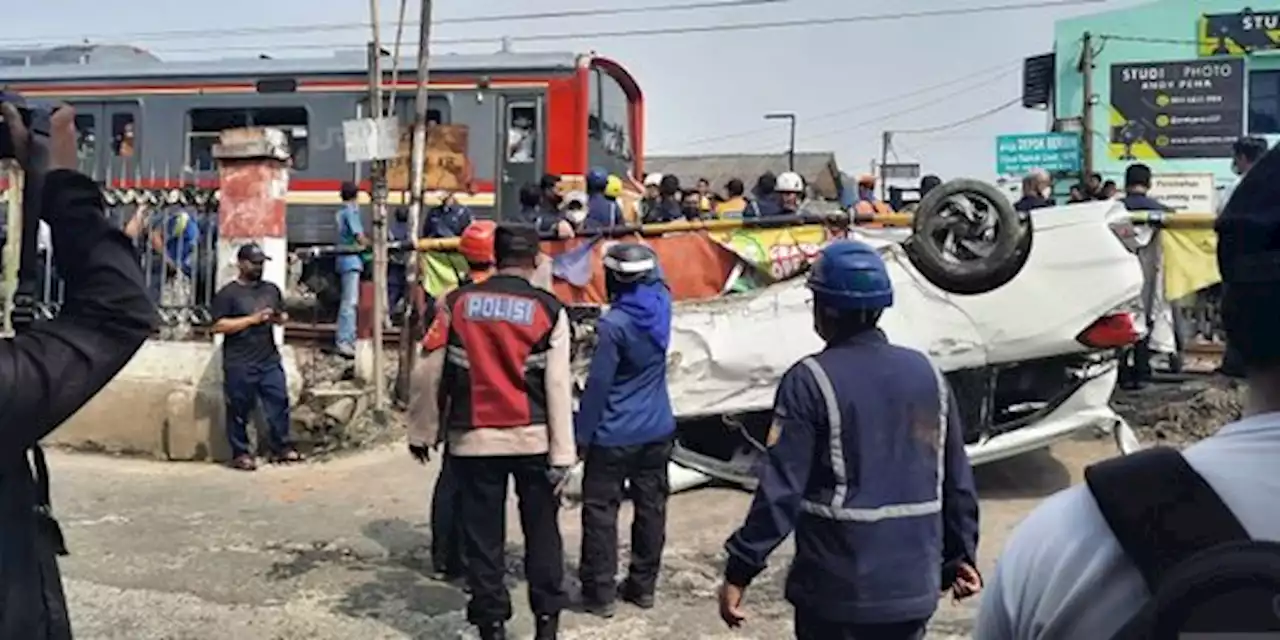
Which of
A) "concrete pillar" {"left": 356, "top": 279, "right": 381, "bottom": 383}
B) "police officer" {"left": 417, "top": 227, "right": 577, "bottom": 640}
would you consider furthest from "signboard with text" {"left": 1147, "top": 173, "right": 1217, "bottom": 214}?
"police officer" {"left": 417, "top": 227, "right": 577, "bottom": 640}

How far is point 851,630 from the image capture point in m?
3.53

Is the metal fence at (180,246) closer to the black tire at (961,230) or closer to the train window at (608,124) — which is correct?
the train window at (608,124)

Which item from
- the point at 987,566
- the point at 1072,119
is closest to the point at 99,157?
the point at 987,566

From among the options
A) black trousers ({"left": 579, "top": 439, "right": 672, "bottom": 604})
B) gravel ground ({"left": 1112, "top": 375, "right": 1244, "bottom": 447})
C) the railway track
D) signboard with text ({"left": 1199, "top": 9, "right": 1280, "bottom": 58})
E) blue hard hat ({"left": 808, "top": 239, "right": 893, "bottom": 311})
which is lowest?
black trousers ({"left": 579, "top": 439, "right": 672, "bottom": 604})

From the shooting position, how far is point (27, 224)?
86.0 inches

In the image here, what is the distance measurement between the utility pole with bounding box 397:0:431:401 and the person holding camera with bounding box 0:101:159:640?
7.71m

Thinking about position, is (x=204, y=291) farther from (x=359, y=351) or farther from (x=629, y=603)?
(x=629, y=603)

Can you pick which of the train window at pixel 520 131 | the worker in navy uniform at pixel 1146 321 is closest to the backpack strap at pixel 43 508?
the worker in navy uniform at pixel 1146 321

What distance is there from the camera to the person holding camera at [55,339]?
2074mm

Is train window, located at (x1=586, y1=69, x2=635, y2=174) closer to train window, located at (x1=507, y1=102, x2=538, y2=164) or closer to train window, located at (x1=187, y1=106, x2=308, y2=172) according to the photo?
train window, located at (x1=507, y1=102, x2=538, y2=164)

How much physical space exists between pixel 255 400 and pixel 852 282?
6725mm

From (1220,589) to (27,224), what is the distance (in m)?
1.93

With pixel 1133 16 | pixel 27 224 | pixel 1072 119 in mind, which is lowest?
pixel 27 224

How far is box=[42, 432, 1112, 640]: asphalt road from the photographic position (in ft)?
19.0
